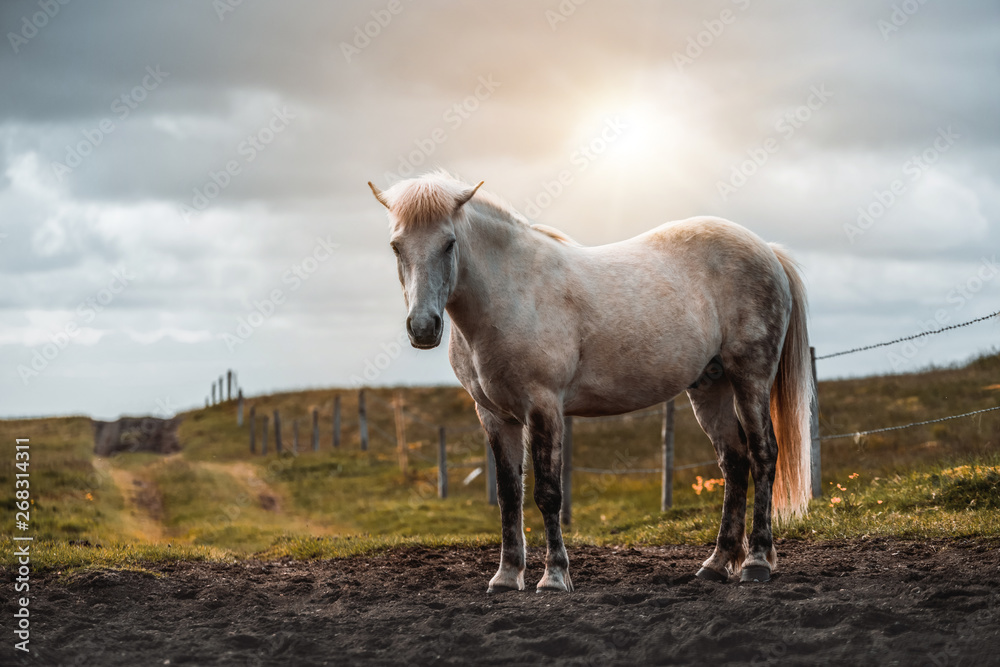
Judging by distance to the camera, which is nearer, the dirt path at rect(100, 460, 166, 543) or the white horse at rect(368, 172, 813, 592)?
the white horse at rect(368, 172, 813, 592)

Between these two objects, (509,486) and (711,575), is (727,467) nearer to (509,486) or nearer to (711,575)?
(711,575)

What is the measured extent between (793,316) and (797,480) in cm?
136

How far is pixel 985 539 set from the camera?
6.59 m

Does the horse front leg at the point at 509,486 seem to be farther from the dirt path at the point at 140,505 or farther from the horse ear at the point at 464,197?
the dirt path at the point at 140,505

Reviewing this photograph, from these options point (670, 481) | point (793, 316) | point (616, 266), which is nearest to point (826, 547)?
point (793, 316)

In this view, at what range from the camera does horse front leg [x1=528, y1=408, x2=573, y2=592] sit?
17.9 feet

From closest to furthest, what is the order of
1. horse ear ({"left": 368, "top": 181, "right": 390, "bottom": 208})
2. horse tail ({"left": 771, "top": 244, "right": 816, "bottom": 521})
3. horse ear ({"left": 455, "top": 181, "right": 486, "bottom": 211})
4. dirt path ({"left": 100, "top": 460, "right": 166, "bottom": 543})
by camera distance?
1. horse ear ({"left": 455, "top": 181, "right": 486, "bottom": 211})
2. horse ear ({"left": 368, "top": 181, "right": 390, "bottom": 208})
3. horse tail ({"left": 771, "top": 244, "right": 816, "bottom": 521})
4. dirt path ({"left": 100, "top": 460, "right": 166, "bottom": 543})

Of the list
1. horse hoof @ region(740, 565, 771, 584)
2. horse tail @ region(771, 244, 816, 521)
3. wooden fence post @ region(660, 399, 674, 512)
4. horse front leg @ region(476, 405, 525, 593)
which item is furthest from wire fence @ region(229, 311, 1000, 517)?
horse front leg @ region(476, 405, 525, 593)

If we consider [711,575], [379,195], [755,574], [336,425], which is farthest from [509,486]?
[336,425]

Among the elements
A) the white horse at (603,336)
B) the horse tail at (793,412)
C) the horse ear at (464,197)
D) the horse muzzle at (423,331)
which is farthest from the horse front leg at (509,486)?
the horse tail at (793,412)

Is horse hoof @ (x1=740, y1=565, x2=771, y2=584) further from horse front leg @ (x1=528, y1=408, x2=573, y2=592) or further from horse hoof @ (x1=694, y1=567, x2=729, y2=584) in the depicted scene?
horse front leg @ (x1=528, y1=408, x2=573, y2=592)

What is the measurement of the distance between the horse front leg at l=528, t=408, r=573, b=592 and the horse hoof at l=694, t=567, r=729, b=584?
1095 mm

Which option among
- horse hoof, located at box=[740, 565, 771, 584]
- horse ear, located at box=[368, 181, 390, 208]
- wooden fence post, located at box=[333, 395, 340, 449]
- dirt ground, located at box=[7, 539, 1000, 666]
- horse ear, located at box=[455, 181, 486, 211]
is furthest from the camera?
wooden fence post, located at box=[333, 395, 340, 449]

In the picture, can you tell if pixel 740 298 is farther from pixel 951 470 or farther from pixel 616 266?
pixel 951 470
